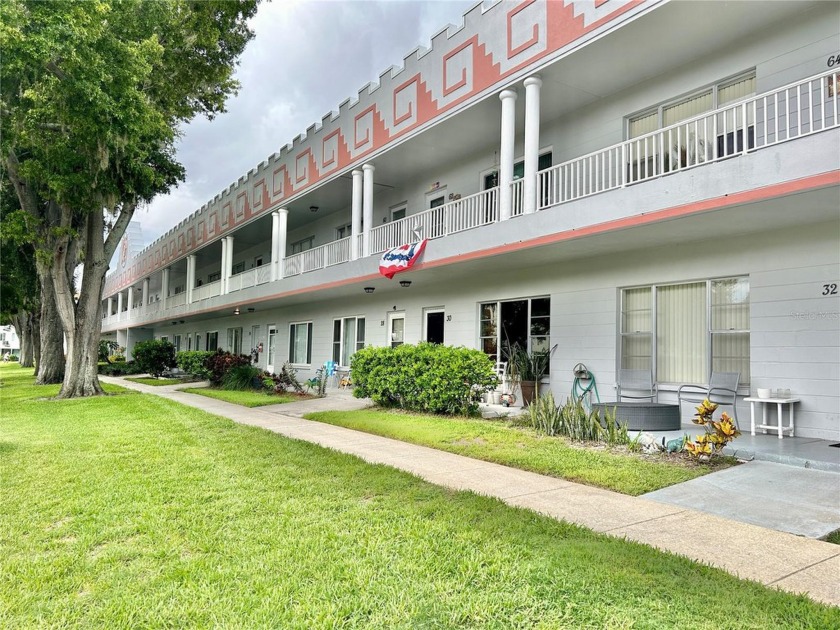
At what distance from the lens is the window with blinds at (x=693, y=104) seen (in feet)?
29.5

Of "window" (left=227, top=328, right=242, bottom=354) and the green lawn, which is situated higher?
"window" (left=227, top=328, right=242, bottom=354)

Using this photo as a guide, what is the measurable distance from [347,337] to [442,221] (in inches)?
289

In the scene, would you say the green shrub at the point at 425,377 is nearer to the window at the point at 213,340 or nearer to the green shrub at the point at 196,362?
the green shrub at the point at 196,362

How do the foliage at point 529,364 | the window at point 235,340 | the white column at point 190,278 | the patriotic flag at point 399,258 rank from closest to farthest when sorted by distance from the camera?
the foliage at point 529,364, the patriotic flag at point 399,258, the white column at point 190,278, the window at point 235,340

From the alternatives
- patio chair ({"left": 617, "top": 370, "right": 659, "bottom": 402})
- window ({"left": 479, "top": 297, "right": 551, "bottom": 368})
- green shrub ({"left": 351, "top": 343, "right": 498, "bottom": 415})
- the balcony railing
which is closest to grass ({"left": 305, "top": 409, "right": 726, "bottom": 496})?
green shrub ({"left": 351, "top": 343, "right": 498, "bottom": 415})

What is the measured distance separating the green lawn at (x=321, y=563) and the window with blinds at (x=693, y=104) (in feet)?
26.8

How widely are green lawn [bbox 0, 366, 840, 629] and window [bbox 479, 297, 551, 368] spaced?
6793 mm

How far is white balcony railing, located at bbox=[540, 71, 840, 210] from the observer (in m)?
6.95

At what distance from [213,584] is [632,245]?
336 inches

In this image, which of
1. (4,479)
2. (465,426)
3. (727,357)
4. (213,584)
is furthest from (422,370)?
(213,584)

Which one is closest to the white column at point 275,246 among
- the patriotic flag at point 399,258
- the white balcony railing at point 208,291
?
the white balcony railing at point 208,291

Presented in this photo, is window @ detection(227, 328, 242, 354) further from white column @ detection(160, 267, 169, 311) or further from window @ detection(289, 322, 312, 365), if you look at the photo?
window @ detection(289, 322, 312, 365)

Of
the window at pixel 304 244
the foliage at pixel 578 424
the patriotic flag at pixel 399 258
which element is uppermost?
the window at pixel 304 244

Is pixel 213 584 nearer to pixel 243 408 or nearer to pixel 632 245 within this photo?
pixel 632 245
